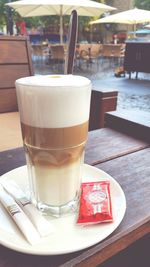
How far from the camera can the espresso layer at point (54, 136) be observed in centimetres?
49

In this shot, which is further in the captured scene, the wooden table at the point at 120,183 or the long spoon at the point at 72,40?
the long spoon at the point at 72,40

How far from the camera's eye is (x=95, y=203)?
1.76ft

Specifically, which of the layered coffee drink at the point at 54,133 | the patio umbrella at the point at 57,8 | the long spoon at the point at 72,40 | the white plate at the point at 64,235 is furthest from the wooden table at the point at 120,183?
the patio umbrella at the point at 57,8

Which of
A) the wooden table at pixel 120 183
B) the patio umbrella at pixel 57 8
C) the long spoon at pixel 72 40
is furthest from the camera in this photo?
the patio umbrella at pixel 57 8

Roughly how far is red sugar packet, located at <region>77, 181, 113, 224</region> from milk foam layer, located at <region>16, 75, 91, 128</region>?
0.16m

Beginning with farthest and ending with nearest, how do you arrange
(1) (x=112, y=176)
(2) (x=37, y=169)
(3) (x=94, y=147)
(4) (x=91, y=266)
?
(3) (x=94, y=147) → (1) (x=112, y=176) → (2) (x=37, y=169) → (4) (x=91, y=266)

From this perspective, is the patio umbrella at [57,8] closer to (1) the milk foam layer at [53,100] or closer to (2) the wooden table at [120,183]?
(2) the wooden table at [120,183]

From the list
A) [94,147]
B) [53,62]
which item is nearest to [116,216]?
[94,147]

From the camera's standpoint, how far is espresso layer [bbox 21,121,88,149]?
493 millimetres

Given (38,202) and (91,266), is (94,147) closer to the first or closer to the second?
(38,202)

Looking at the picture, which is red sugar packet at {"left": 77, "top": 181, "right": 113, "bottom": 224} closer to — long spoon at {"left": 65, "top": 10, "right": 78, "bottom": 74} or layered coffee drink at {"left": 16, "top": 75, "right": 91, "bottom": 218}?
layered coffee drink at {"left": 16, "top": 75, "right": 91, "bottom": 218}

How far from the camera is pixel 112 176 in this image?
686 millimetres

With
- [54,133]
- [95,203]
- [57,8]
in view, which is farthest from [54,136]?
[57,8]

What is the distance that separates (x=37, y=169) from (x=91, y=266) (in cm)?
21
